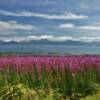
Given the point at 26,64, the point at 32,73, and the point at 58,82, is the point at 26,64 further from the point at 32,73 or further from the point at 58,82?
the point at 58,82

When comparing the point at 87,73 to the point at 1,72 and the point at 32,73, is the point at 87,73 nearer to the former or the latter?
the point at 32,73

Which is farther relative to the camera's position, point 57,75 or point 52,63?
point 52,63

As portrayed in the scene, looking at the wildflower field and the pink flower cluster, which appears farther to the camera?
the pink flower cluster

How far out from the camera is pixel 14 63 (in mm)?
14867

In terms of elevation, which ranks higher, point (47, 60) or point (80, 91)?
point (47, 60)

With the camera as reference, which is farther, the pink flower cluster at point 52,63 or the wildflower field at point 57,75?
the pink flower cluster at point 52,63

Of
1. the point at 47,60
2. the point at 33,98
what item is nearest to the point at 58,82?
the point at 47,60

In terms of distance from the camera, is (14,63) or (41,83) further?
(14,63)

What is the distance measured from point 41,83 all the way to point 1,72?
5.46ft

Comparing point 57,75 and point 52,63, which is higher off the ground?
point 52,63

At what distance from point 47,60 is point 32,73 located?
3.14ft

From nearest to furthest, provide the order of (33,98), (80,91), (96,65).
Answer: (33,98), (80,91), (96,65)

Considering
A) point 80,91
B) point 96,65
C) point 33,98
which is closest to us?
point 33,98

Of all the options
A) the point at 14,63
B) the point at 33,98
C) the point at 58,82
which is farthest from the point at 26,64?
the point at 33,98
